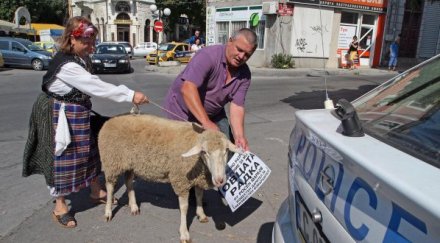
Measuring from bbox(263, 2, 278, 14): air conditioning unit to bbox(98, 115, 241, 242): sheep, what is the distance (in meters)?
18.2

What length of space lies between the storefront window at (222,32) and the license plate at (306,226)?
76.9ft

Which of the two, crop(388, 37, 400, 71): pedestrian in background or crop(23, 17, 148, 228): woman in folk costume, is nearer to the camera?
crop(23, 17, 148, 228): woman in folk costume

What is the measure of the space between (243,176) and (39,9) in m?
60.5

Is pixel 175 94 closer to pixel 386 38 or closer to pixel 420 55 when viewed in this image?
pixel 386 38

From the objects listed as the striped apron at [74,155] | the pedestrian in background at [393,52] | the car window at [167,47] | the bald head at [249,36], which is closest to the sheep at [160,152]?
the striped apron at [74,155]

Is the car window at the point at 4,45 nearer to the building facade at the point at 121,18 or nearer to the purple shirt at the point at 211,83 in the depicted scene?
the purple shirt at the point at 211,83

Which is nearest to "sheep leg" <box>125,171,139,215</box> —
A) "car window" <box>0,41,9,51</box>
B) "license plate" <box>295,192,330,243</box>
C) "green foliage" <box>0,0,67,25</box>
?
"license plate" <box>295,192,330,243</box>

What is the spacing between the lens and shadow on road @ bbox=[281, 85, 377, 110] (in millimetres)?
10578

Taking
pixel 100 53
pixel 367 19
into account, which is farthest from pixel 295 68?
pixel 100 53

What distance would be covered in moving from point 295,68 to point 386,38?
7.63 metres

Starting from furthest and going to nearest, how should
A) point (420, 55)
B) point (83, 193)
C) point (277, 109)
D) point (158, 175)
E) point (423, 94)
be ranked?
point (420, 55) → point (277, 109) → point (83, 193) → point (158, 175) → point (423, 94)

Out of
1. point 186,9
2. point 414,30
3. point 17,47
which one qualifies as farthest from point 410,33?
point 186,9

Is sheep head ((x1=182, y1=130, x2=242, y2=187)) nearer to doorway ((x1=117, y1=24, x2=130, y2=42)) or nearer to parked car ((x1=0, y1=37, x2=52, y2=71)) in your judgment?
parked car ((x1=0, y1=37, x2=52, y2=71))

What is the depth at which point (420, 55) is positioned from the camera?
26.6 m
